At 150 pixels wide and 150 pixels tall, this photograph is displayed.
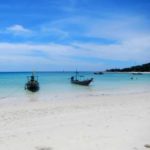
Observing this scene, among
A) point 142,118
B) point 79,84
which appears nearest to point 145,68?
point 79,84

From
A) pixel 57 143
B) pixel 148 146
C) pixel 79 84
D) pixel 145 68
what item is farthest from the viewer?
pixel 145 68

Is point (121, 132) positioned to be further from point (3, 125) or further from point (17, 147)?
point (3, 125)

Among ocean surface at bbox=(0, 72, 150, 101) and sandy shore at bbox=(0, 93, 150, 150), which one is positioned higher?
sandy shore at bbox=(0, 93, 150, 150)

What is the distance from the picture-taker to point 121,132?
9.46 meters

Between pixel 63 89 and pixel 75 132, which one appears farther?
pixel 63 89

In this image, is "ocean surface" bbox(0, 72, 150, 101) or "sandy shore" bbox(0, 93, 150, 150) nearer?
"sandy shore" bbox(0, 93, 150, 150)

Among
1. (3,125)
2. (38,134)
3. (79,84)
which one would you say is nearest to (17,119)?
(3,125)

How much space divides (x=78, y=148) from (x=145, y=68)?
16755 cm

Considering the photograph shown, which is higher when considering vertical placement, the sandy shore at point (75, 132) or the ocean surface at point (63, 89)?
the sandy shore at point (75, 132)

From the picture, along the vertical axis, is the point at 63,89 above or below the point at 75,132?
below

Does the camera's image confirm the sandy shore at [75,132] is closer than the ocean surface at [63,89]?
Yes

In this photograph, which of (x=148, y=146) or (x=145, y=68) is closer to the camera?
(x=148, y=146)

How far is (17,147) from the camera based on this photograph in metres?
7.92

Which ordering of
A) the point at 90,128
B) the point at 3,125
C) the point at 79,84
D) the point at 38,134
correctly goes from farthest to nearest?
the point at 79,84, the point at 3,125, the point at 90,128, the point at 38,134
